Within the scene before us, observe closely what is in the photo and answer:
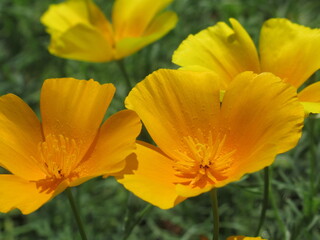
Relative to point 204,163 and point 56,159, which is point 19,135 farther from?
point 204,163

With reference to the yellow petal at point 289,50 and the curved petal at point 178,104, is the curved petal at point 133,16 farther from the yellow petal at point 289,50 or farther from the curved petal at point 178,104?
the curved petal at point 178,104

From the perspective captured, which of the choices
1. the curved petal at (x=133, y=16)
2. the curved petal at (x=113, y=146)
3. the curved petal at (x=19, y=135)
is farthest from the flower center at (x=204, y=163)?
the curved petal at (x=133, y=16)

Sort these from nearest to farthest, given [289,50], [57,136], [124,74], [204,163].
→ [204,163], [57,136], [289,50], [124,74]

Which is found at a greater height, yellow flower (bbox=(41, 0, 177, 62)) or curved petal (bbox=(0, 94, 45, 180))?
curved petal (bbox=(0, 94, 45, 180))

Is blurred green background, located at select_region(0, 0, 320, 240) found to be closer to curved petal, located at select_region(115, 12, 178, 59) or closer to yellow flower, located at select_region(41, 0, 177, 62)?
yellow flower, located at select_region(41, 0, 177, 62)

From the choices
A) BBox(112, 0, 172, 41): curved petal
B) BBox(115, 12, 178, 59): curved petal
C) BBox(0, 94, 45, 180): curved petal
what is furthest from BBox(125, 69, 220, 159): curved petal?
BBox(112, 0, 172, 41): curved petal

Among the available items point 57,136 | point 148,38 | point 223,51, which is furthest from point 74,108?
point 148,38

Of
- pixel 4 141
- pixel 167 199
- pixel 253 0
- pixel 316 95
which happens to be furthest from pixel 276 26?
pixel 253 0
